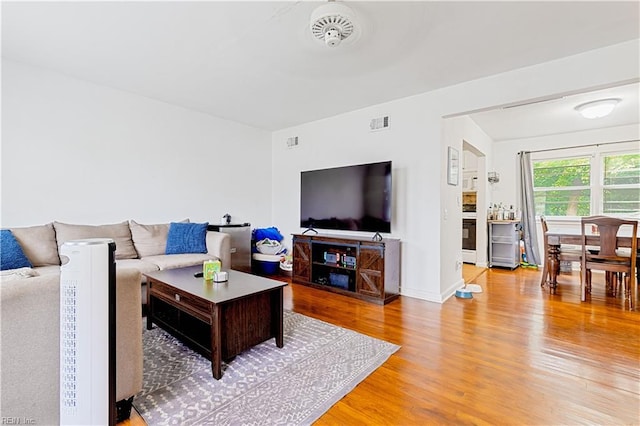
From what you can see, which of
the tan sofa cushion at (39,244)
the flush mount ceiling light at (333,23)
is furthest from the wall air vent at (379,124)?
the tan sofa cushion at (39,244)

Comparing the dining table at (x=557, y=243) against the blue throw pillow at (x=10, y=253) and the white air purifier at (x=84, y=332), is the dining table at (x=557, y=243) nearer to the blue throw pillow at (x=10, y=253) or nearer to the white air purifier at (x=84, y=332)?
the white air purifier at (x=84, y=332)

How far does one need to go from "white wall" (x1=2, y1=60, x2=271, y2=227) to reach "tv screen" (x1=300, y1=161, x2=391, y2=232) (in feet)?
4.22

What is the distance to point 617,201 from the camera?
16.3 ft

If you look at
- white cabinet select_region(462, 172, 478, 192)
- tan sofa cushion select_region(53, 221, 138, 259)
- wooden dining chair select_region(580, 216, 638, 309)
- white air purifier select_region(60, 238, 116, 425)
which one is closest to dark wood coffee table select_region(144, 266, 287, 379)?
white air purifier select_region(60, 238, 116, 425)

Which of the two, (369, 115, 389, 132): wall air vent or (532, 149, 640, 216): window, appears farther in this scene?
(532, 149, 640, 216): window

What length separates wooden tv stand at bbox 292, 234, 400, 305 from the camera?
10.8 ft

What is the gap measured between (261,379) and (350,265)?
Answer: 2014 mm

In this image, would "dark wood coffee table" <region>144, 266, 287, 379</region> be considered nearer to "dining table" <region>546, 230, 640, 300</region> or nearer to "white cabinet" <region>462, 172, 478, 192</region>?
"dining table" <region>546, 230, 640, 300</region>

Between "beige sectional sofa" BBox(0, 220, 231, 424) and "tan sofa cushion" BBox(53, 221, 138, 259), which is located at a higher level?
"tan sofa cushion" BBox(53, 221, 138, 259)

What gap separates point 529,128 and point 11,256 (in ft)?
22.7

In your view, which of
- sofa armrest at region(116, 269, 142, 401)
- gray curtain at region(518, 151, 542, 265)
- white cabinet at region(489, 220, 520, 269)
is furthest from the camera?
gray curtain at region(518, 151, 542, 265)

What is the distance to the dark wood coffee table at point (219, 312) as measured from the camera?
1.82m

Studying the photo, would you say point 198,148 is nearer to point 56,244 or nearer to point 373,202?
point 56,244

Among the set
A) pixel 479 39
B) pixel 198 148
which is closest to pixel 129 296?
pixel 479 39
